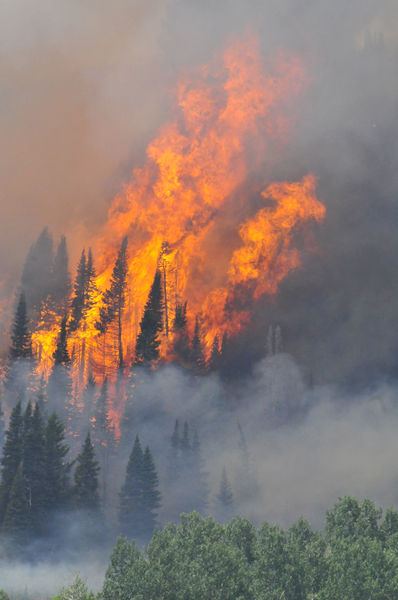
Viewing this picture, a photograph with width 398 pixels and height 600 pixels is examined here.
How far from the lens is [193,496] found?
5148 inches

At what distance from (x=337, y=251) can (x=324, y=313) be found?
18.4 m

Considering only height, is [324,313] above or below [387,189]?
below

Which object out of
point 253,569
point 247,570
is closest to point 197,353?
point 247,570

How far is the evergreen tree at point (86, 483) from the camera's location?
12006 cm

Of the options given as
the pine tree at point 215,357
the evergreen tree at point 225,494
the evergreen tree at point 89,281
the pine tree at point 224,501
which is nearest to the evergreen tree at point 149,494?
the pine tree at point 224,501

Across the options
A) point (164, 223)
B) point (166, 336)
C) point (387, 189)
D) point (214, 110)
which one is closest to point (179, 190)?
point (164, 223)

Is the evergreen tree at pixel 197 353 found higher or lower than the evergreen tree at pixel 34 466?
higher

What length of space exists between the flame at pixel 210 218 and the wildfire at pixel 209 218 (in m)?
0.27

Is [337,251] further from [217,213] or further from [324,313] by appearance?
[217,213]

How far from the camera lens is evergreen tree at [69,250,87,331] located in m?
156

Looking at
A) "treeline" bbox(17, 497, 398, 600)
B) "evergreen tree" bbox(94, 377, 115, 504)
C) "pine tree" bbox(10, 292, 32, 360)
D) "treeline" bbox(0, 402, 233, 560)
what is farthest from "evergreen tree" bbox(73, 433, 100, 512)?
"pine tree" bbox(10, 292, 32, 360)

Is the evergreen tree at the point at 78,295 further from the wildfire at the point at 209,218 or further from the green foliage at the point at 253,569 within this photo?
the green foliage at the point at 253,569

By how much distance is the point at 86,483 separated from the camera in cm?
12194

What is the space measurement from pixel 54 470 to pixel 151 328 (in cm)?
4550
